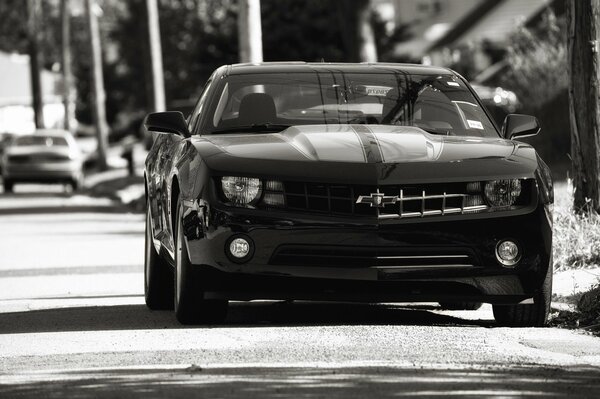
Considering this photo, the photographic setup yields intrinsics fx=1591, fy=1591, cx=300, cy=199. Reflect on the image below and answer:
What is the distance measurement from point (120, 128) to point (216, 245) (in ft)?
289

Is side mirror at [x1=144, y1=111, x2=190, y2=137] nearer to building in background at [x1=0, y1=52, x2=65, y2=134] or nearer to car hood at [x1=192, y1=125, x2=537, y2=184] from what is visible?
car hood at [x1=192, y1=125, x2=537, y2=184]

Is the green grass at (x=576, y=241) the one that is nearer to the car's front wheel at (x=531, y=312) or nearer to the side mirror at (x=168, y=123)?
the car's front wheel at (x=531, y=312)

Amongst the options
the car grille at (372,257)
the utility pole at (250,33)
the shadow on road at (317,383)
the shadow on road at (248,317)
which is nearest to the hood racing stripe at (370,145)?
the car grille at (372,257)

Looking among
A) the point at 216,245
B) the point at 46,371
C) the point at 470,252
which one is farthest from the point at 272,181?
the point at 46,371

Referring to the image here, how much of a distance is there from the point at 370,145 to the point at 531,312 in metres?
1.39

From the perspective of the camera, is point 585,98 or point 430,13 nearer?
point 585,98

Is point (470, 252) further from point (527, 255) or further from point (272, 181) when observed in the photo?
point (272, 181)

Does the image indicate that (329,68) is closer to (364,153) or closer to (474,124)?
(474,124)

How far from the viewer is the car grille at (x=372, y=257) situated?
8.92 meters

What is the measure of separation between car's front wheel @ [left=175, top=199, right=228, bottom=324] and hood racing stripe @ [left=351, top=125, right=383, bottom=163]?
1.17 m

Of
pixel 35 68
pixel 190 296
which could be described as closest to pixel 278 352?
pixel 190 296

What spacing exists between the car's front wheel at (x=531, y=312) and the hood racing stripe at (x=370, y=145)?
1201mm

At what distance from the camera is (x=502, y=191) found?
29.9ft

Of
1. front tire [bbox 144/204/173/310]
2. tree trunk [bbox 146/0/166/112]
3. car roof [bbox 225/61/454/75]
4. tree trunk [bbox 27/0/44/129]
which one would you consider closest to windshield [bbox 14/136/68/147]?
tree trunk [bbox 146/0/166/112]
